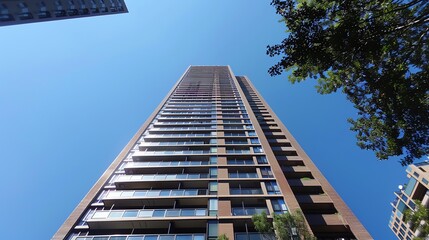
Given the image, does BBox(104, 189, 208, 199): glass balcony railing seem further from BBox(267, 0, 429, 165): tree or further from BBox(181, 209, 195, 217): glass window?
BBox(267, 0, 429, 165): tree

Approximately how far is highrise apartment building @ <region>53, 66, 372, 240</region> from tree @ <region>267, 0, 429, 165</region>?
27.9 ft

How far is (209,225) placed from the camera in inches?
671

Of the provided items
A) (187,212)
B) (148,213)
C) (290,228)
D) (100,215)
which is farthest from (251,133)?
(290,228)

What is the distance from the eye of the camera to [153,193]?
20922 mm

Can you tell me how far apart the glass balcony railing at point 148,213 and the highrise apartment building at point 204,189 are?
8cm

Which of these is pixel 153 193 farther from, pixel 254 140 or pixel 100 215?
pixel 254 140

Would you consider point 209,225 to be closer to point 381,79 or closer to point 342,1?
point 381,79

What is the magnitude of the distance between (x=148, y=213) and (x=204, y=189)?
527 centimetres

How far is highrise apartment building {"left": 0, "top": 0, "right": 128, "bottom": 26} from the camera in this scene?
27.3m

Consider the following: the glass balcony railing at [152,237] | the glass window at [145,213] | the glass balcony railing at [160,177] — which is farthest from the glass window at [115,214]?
the glass balcony railing at [160,177]

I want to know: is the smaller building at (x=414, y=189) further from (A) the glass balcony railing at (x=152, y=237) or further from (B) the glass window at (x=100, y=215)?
(B) the glass window at (x=100, y=215)

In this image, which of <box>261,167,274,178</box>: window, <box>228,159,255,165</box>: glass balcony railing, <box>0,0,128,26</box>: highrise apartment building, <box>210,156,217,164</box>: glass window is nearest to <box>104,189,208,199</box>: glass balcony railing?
<box>210,156,217,164</box>: glass window

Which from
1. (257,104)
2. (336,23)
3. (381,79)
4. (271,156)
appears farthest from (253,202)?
(257,104)

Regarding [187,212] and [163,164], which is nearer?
[187,212]
